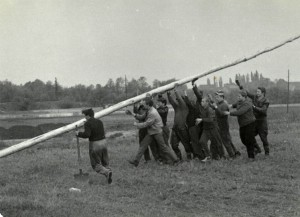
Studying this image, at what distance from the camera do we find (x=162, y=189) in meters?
8.62

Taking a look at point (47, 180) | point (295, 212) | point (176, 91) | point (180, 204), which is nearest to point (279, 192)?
point (295, 212)

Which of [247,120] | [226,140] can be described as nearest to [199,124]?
[226,140]

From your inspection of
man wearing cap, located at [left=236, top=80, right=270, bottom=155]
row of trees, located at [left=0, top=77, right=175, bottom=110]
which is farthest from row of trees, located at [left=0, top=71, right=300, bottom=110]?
man wearing cap, located at [left=236, top=80, right=270, bottom=155]

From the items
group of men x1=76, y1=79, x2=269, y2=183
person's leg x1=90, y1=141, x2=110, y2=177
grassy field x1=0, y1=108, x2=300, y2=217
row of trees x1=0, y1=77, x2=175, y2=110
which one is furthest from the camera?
row of trees x1=0, y1=77, x2=175, y2=110

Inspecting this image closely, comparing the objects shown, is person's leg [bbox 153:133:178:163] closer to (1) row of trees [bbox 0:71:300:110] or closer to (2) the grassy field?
(2) the grassy field

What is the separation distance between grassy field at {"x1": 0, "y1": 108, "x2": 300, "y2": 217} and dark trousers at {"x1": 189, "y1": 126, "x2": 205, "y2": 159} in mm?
437

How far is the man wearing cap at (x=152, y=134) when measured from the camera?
36.6 feet

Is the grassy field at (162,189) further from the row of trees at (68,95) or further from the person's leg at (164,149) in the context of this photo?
the row of trees at (68,95)

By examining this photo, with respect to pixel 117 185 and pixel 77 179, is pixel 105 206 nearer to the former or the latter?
pixel 117 185

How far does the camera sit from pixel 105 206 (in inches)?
288

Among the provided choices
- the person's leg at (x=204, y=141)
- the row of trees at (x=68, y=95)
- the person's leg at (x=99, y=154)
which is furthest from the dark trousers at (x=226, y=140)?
the row of trees at (x=68, y=95)

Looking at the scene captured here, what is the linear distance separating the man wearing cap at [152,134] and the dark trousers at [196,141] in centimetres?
75

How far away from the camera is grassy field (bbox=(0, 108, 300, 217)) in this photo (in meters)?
7.13

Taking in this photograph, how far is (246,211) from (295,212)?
29.5 inches
